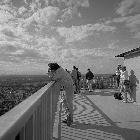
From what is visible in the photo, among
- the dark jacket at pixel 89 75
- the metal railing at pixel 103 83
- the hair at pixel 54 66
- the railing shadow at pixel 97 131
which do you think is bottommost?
the railing shadow at pixel 97 131

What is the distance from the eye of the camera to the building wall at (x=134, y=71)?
40.7ft

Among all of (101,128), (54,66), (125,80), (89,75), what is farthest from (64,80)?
(89,75)

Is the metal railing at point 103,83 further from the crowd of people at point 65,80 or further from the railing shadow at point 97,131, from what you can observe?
the crowd of people at point 65,80

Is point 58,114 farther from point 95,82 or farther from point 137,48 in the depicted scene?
point 95,82

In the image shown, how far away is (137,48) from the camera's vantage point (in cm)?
1203

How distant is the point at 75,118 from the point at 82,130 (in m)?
1.90

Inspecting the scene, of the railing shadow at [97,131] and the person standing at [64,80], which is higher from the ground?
the person standing at [64,80]

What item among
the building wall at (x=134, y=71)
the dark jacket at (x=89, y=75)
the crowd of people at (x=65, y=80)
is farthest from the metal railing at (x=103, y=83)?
the crowd of people at (x=65, y=80)

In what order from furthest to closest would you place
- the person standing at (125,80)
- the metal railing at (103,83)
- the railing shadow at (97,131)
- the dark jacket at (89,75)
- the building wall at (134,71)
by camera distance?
the metal railing at (103,83), the dark jacket at (89,75), the person standing at (125,80), the building wall at (134,71), the railing shadow at (97,131)

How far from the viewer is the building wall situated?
1241 cm

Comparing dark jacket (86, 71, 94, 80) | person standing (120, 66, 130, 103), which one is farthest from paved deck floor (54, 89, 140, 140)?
dark jacket (86, 71, 94, 80)

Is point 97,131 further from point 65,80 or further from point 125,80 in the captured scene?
point 125,80

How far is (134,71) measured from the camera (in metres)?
12.9

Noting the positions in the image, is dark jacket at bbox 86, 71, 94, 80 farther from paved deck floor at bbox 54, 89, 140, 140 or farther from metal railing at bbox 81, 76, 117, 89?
paved deck floor at bbox 54, 89, 140, 140
